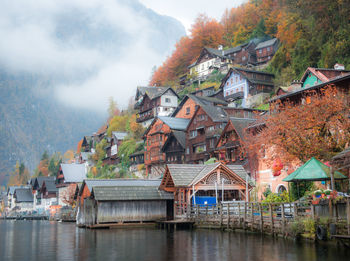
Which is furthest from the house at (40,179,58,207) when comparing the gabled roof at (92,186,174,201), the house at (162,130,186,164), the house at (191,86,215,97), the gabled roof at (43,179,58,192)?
the gabled roof at (92,186,174,201)

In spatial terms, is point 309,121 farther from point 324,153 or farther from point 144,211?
point 144,211

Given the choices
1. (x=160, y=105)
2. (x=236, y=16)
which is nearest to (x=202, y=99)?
(x=160, y=105)

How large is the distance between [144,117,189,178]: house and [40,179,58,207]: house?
141ft

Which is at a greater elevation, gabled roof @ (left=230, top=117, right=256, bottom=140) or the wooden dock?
gabled roof @ (left=230, top=117, right=256, bottom=140)

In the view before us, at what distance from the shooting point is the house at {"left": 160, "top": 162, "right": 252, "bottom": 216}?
40438 mm

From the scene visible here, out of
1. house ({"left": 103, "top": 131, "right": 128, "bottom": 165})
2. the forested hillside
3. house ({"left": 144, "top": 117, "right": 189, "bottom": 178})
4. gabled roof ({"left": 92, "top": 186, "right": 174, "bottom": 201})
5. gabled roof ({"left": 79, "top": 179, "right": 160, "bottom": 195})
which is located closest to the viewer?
gabled roof ({"left": 92, "top": 186, "right": 174, "bottom": 201})

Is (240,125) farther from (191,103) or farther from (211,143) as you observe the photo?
(191,103)

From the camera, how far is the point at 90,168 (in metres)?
124

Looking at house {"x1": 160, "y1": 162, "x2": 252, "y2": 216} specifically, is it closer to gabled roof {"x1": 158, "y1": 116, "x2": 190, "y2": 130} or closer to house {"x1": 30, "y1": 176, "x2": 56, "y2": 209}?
gabled roof {"x1": 158, "y1": 116, "x2": 190, "y2": 130}

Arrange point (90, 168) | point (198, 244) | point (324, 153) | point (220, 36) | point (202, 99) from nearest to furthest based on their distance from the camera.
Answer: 1. point (198, 244)
2. point (324, 153)
3. point (202, 99)
4. point (90, 168)
5. point (220, 36)

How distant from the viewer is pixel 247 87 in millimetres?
88625

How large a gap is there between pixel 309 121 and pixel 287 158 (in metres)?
4.06

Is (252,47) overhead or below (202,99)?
overhead

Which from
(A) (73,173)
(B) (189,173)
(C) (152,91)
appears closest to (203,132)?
(B) (189,173)
